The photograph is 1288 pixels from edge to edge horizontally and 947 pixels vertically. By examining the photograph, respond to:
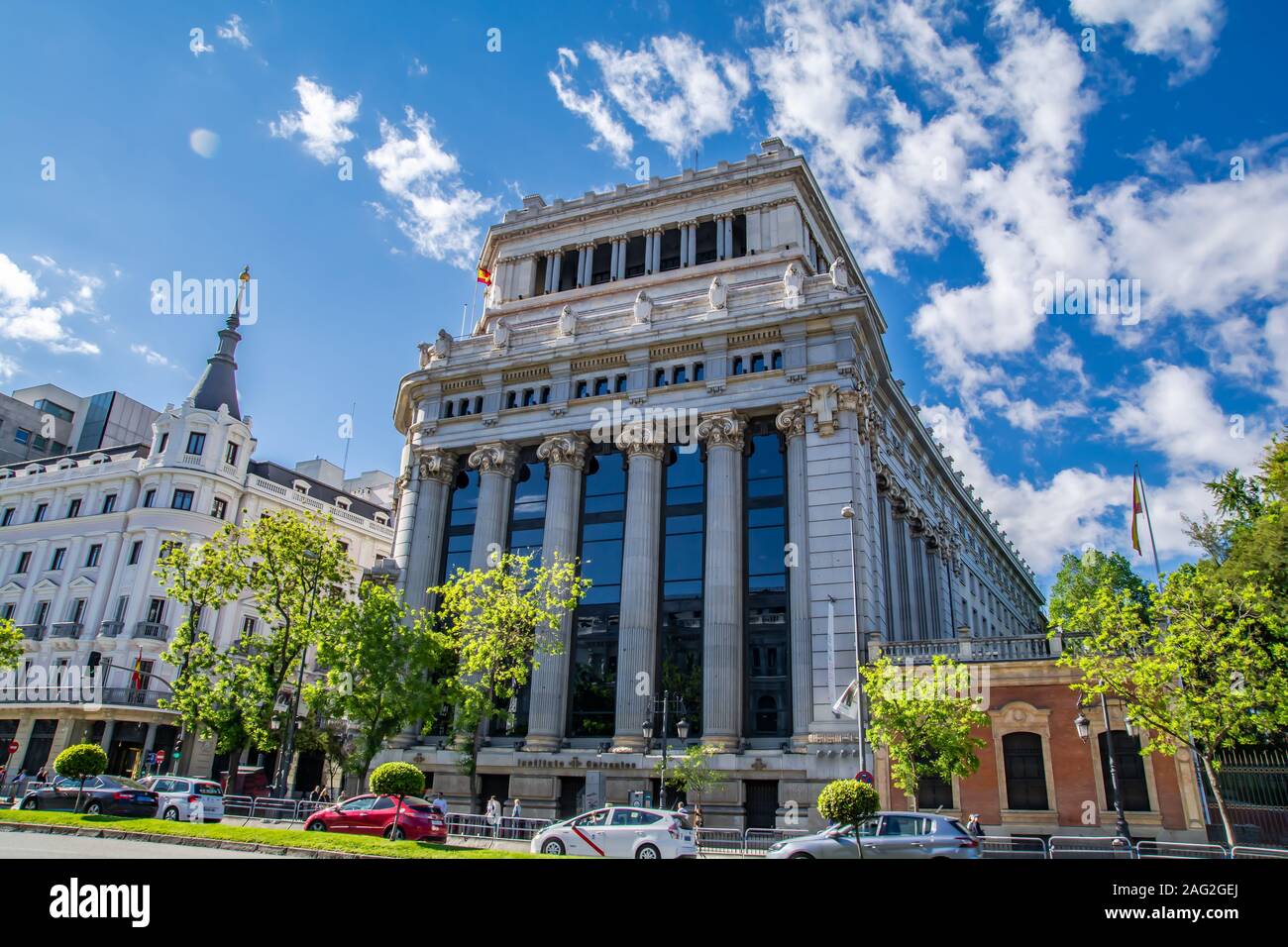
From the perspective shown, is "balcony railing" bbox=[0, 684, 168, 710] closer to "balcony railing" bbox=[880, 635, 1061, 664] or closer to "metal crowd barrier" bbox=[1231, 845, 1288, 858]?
"balcony railing" bbox=[880, 635, 1061, 664]

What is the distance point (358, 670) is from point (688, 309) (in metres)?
24.8

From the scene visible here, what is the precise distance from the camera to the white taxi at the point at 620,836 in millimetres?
22297

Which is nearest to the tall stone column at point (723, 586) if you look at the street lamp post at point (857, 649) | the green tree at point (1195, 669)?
Answer: the street lamp post at point (857, 649)

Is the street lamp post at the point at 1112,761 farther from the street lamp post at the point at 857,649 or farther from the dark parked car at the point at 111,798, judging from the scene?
the dark parked car at the point at 111,798

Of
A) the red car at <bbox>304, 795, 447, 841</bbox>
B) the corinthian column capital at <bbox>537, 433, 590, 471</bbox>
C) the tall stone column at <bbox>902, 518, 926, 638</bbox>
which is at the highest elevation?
the corinthian column capital at <bbox>537, 433, 590, 471</bbox>

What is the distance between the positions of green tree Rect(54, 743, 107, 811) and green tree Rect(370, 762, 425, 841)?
40.2 ft

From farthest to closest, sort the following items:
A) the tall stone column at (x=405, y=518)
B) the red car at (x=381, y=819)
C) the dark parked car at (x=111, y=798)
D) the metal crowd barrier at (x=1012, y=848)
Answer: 1. the tall stone column at (x=405, y=518)
2. the dark parked car at (x=111, y=798)
3. the red car at (x=381, y=819)
4. the metal crowd barrier at (x=1012, y=848)

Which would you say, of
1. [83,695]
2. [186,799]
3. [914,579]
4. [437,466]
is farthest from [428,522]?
[914,579]

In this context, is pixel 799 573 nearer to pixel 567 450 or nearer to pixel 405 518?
pixel 567 450

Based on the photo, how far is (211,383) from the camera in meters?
63.0

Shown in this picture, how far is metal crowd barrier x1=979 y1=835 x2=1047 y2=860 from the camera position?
76.1 ft

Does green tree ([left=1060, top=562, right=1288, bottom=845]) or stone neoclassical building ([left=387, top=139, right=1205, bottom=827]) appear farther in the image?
stone neoclassical building ([left=387, top=139, right=1205, bottom=827])

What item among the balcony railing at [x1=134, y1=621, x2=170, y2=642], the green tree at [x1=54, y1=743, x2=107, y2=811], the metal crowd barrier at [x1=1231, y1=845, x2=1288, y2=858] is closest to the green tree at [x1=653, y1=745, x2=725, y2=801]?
the metal crowd barrier at [x1=1231, y1=845, x2=1288, y2=858]

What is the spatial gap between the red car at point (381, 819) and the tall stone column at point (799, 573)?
51.4 feet
